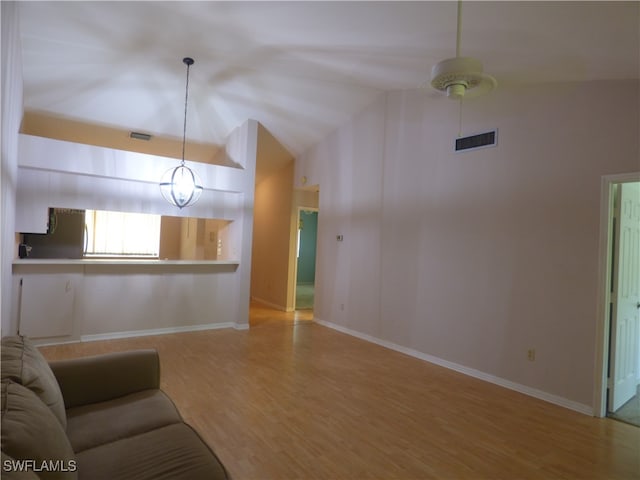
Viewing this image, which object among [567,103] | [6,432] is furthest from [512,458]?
[567,103]

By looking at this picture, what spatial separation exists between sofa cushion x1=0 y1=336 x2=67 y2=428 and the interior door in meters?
3.91

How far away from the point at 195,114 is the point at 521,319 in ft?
16.3

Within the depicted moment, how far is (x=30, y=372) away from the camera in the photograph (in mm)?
1523

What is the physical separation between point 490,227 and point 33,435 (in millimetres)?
3862

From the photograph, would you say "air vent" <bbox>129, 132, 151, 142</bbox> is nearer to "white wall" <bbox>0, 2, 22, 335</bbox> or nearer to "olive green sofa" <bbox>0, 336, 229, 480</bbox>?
"white wall" <bbox>0, 2, 22, 335</bbox>

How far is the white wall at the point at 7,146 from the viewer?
280cm

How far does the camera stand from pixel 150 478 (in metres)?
1.37

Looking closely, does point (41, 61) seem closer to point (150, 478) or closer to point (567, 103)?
point (150, 478)

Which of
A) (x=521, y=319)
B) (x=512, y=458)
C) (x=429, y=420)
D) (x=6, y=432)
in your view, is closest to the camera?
(x=6, y=432)

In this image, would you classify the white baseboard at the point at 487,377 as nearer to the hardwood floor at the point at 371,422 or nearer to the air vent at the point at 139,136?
the hardwood floor at the point at 371,422

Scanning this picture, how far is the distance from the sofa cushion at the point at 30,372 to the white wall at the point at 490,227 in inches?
144

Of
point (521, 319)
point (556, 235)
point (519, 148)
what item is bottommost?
point (521, 319)

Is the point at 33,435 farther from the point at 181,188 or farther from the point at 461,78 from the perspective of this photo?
the point at 181,188

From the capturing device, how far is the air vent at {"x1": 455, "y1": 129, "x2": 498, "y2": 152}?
3.83 m
